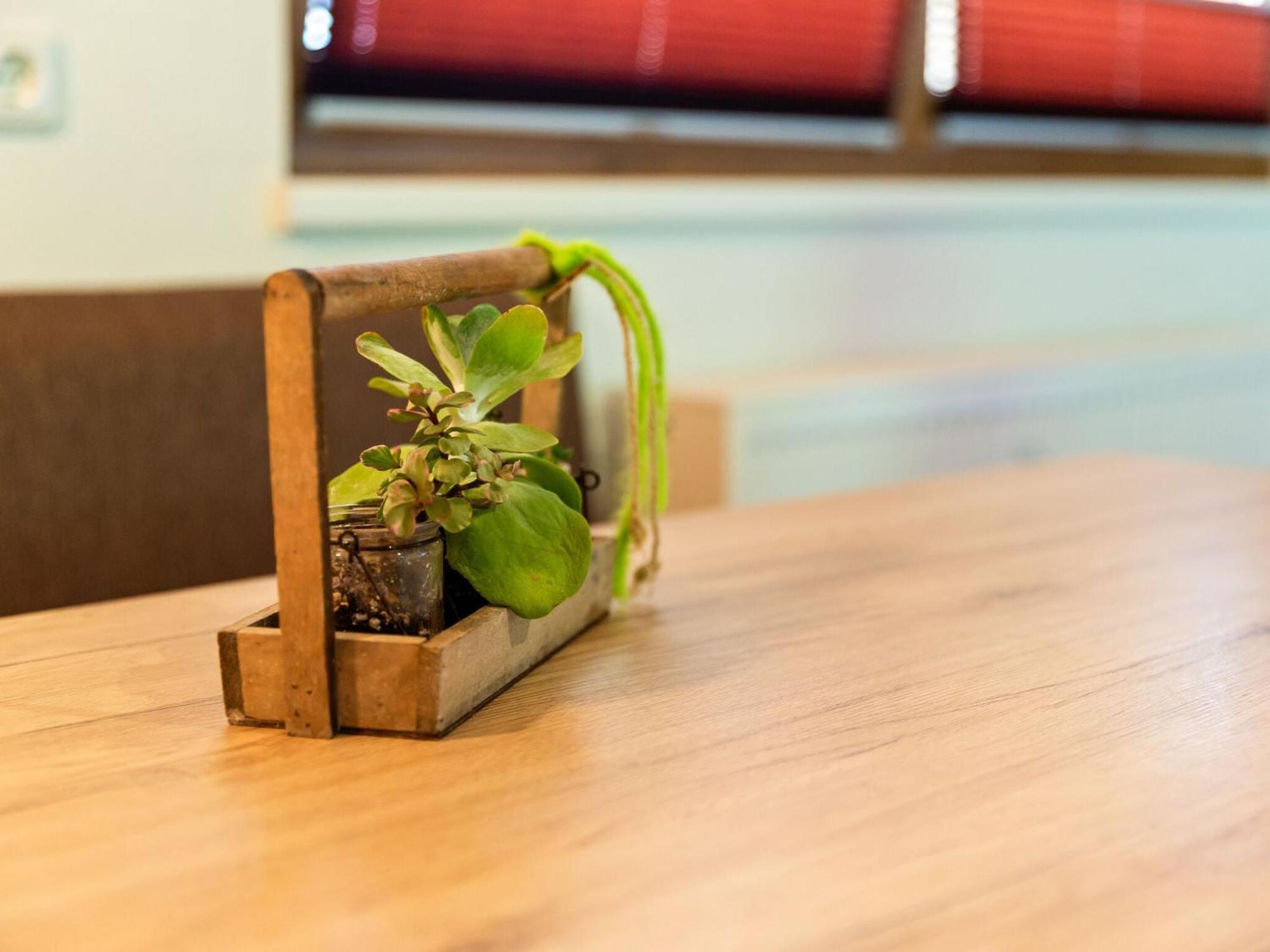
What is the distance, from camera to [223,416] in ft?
4.50

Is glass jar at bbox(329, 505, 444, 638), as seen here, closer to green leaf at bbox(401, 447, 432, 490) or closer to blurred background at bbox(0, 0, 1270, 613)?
green leaf at bbox(401, 447, 432, 490)

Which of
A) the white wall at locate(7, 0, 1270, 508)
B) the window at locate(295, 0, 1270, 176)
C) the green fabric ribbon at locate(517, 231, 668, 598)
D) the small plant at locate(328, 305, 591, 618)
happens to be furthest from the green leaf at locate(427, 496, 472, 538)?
the window at locate(295, 0, 1270, 176)

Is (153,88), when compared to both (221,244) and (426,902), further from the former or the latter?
(426,902)

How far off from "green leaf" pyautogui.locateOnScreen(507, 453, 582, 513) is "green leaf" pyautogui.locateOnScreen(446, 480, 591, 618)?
0.19 feet

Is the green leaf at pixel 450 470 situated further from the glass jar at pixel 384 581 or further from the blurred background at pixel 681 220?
the blurred background at pixel 681 220

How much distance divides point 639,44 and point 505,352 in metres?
1.66

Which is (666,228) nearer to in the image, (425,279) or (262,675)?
(425,279)

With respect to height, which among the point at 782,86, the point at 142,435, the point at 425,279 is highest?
the point at 782,86

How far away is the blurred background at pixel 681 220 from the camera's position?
4.42ft

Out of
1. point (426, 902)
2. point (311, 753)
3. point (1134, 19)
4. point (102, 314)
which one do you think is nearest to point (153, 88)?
point (102, 314)

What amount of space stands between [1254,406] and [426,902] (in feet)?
9.06

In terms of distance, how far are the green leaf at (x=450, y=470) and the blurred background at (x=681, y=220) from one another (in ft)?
2.19

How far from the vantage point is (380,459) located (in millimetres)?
724

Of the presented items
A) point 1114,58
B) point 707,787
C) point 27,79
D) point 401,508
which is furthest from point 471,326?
point 1114,58
